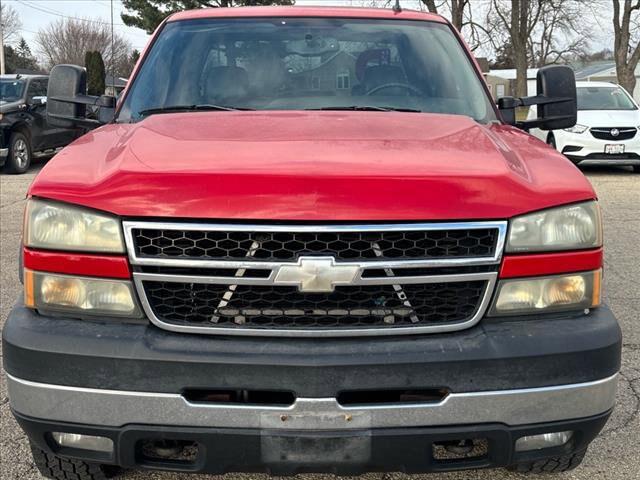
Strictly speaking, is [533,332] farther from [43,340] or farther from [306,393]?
[43,340]

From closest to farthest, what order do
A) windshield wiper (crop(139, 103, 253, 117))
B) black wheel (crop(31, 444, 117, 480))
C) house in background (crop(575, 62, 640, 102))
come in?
black wheel (crop(31, 444, 117, 480)) < windshield wiper (crop(139, 103, 253, 117)) < house in background (crop(575, 62, 640, 102))

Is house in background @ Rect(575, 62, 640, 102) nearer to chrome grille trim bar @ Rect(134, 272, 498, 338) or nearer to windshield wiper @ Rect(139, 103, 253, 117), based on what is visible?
windshield wiper @ Rect(139, 103, 253, 117)

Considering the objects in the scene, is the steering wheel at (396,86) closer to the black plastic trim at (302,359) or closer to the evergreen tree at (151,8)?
the black plastic trim at (302,359)

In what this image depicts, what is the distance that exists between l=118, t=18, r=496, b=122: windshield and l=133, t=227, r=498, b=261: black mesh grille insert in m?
1.26

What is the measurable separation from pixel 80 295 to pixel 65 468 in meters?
0.74

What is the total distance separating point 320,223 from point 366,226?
5.3 inches

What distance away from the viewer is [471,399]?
203 cm

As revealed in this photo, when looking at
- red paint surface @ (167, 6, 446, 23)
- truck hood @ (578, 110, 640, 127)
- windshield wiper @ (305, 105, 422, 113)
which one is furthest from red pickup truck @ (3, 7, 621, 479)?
truck hood @ (578, 110, 640, 127)

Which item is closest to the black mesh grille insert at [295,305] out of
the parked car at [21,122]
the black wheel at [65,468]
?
the black wheel at [65,468]

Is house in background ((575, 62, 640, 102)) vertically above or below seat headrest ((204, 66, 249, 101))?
below

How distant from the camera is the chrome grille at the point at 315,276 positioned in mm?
2033

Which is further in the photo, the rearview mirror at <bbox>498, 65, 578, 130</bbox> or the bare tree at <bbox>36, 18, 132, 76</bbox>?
the bare tree at <bbox>36, 18, 132, 76</bbox>

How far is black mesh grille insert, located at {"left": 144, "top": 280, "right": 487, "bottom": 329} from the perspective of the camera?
2092mm

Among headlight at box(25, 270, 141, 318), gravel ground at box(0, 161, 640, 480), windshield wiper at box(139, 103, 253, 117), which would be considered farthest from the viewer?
windshield wiper at box(139, 103, 253, 117)
